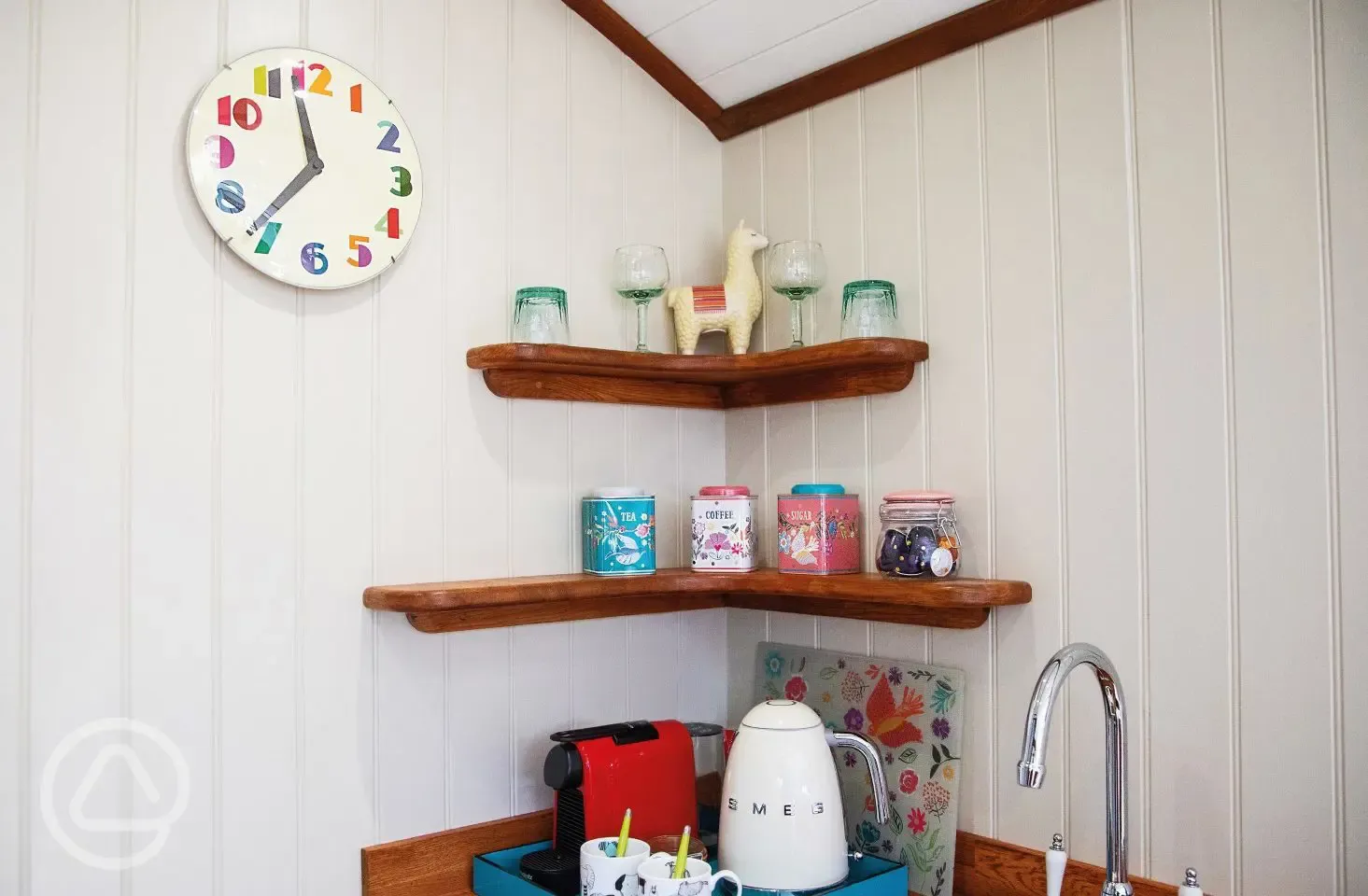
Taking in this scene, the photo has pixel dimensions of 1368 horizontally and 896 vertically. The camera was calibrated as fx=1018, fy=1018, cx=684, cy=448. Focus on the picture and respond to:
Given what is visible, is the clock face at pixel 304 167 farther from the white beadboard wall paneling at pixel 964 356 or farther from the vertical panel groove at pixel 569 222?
the white beadboard wall paneling at pixel 964 356

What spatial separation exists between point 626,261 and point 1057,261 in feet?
2.42

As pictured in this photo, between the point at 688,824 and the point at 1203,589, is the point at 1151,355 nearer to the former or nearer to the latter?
the point at 1203,589

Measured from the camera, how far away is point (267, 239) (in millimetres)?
1483

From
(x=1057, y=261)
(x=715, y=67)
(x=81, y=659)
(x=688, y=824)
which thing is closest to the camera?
(x=81, y=659)

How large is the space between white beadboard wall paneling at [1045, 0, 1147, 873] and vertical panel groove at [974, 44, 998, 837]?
0.12m

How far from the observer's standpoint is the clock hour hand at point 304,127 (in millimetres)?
1525

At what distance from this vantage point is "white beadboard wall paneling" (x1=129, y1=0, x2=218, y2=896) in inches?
54.5

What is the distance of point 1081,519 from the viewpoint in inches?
59.2

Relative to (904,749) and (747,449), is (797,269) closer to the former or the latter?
(747,449)

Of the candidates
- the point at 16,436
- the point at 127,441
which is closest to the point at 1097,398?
the point at 127,441

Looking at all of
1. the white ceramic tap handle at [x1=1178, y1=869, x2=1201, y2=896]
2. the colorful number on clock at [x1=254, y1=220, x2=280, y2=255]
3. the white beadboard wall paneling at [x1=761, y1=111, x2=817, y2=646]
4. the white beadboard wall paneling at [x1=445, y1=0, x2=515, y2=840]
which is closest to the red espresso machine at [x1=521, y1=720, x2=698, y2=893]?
the white beadboard wall paneling at [x1=445, y1=0, x2=515, y2=840]

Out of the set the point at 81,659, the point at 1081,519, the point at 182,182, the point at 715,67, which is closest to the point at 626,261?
the point at 715,67

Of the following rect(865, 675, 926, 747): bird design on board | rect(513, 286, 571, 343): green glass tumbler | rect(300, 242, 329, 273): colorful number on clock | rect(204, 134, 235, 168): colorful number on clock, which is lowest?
rect(865, 675, 926, 747): bird design on board

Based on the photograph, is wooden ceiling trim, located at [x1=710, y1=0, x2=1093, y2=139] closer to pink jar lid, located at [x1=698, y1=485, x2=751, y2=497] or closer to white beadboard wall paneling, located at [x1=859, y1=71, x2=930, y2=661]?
white beadboard wall paneling, located at [x1=859, y1=71, x2=930, y2=661]
